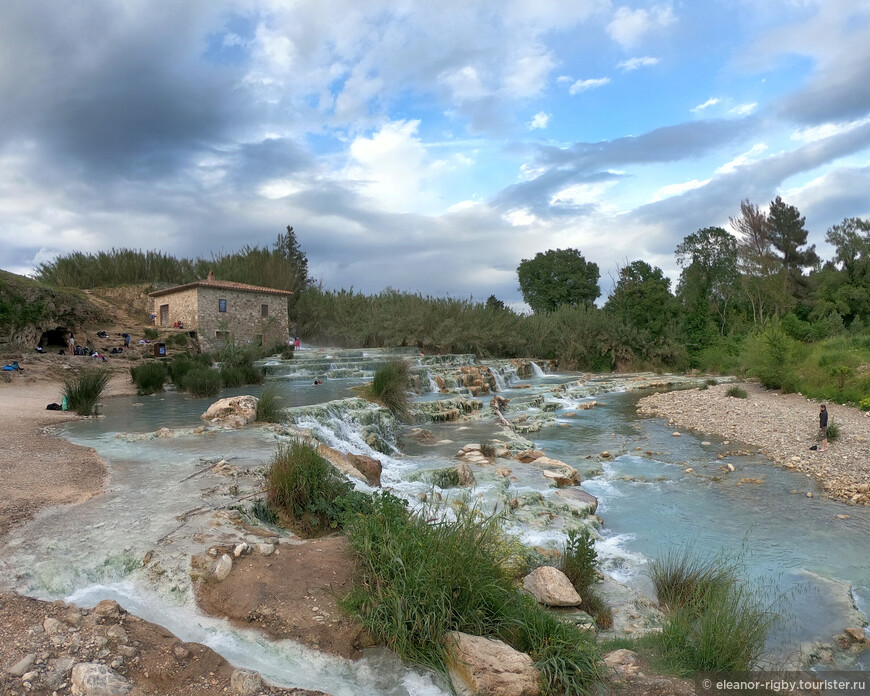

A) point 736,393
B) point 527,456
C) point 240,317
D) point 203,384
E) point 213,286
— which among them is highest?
point 213,286

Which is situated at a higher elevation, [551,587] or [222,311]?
[222,311]

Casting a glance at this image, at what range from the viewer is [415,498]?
6605 mm

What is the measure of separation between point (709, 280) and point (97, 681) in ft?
110

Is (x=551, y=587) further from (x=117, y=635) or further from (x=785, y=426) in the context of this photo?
(x=785, y=426)

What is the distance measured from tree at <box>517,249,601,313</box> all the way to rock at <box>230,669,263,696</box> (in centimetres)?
4066

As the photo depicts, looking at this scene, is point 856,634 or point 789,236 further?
point 789,236

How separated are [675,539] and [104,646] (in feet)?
16.7

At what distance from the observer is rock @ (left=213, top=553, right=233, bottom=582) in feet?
12.1

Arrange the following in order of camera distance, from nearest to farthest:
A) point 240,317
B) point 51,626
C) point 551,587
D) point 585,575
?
1. point 51,626
2. point 551,587
3. point 585,575
4. point 240,317

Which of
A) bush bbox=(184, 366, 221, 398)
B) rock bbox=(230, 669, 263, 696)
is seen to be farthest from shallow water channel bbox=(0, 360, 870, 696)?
bush bbox=(184, 366, 221, 398)

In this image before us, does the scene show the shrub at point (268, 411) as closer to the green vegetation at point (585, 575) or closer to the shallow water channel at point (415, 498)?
the shallow water channel at point (415, 498)

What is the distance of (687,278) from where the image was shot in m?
30.6

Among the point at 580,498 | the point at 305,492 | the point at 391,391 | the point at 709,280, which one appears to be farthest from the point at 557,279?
the point at 305,492

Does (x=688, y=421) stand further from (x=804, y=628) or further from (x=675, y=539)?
(x=804, y=628)
